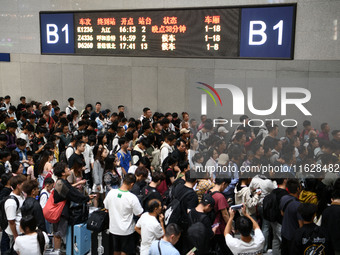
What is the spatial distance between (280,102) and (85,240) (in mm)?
7919

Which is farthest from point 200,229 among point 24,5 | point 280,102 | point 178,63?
point 24,5

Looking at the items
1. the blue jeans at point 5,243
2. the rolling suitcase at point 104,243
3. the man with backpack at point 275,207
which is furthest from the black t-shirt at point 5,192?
the man with backpack at point 275,207

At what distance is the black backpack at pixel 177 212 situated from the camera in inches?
230

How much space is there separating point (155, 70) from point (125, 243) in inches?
347

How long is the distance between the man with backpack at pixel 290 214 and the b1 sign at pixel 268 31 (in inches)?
246

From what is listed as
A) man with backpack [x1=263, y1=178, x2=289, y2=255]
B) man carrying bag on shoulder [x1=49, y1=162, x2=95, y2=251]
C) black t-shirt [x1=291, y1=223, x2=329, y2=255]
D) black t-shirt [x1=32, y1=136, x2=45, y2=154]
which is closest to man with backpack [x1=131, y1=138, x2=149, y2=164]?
man carrying bag on shoulder [x1=49, y1=162, x2=95, y2=251]

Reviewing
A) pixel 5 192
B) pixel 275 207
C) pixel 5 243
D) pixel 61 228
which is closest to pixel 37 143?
pixel 5 192

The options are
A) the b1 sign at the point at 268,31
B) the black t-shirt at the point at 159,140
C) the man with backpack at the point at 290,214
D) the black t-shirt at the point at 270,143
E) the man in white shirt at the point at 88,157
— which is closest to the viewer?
the man with backpack at the point at 290,214

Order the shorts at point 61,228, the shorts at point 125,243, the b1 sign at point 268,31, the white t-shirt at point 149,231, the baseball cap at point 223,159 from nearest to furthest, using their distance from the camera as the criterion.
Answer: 1. the white t-shirt at point 149,231
2. the shorts at point 125,243
3. the shorts at point 61,228
4. the baseball cap at point 223,159
5. the b1 sign at point 268,31

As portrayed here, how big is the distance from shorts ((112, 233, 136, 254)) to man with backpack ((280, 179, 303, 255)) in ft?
7.37

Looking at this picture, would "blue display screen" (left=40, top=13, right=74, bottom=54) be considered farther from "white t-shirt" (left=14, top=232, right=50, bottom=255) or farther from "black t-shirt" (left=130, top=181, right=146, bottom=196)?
"white t-shirt" (left=14, top=232, right=50, bottom=255)

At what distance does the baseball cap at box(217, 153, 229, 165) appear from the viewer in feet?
25.2

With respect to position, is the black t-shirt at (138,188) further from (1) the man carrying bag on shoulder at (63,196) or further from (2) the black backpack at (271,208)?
(2) the black backpack at (271,208)

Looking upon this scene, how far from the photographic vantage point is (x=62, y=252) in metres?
6.87
